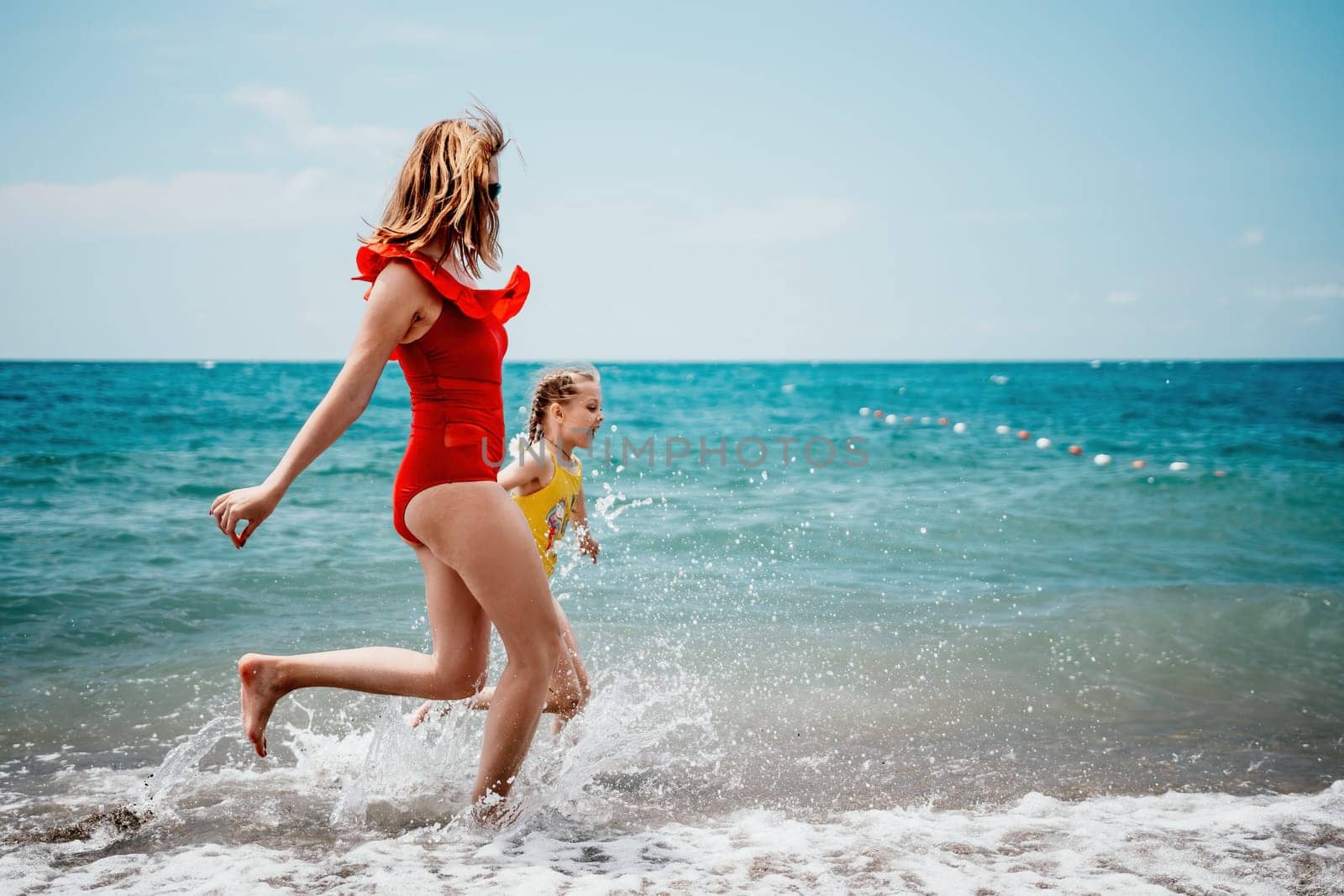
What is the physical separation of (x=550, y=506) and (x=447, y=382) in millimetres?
1375

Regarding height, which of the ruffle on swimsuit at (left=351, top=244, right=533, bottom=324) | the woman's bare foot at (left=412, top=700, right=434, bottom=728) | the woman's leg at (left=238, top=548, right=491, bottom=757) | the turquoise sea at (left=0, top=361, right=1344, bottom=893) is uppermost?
the ruffle on swimsuit at (left=351, top=244, right=533, bottom=324)

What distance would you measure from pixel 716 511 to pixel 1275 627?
547 cm

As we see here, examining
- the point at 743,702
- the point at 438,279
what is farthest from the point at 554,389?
the point at 743,702

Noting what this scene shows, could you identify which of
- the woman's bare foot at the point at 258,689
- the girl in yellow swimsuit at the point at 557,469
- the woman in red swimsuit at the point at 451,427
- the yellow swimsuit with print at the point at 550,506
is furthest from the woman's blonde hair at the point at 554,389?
the woman's bare foot at the point at 258,689

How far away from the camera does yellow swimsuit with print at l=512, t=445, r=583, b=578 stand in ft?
13.1

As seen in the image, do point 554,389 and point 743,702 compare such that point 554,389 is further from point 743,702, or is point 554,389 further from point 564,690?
point 743,702

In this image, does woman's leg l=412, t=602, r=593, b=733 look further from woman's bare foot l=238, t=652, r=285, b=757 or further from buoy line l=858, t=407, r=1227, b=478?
buoy line l=858, t=407, r=1227, b=478

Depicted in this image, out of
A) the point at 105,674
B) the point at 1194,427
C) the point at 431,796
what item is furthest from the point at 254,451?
the point at 1194,427

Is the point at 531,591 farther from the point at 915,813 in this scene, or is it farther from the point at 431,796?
the point at 915,813

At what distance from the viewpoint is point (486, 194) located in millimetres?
2852

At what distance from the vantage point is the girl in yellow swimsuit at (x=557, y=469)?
391 cm

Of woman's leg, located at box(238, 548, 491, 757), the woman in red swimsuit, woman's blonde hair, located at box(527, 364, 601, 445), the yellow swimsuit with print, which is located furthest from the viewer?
woman's blonde hair, located at box(527, 364, 601, 445)

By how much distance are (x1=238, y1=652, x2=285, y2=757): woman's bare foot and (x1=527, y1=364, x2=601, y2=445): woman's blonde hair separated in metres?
1.46

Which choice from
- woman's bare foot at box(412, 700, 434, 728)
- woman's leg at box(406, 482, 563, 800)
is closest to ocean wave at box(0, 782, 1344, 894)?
woman's leg at box(406, 482, 563, 800)
